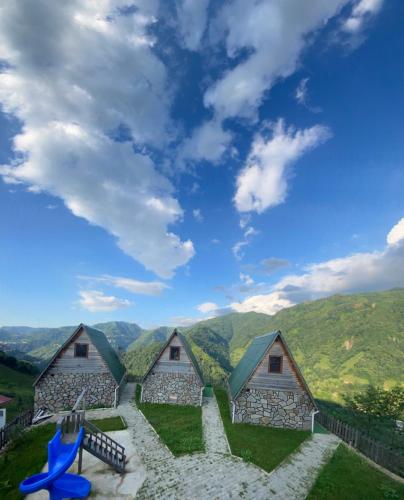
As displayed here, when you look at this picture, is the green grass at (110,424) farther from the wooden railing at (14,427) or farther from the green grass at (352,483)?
the green grass at (352,483)

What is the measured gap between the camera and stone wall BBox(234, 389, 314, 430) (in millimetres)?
20609

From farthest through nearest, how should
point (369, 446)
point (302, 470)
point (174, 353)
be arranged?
point (174, 353) → point (369, 446) → point (302, 470)

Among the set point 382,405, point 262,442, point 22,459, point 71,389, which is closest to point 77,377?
point 71,389

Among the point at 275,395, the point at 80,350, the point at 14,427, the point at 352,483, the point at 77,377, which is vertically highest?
the point at 80,350

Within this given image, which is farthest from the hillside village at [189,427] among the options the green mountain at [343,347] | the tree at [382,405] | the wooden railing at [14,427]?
the green mountain at [343,347]

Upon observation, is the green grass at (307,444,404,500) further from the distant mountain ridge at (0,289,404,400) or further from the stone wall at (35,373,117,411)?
the distant mountain ridge at (0,289,404,400)

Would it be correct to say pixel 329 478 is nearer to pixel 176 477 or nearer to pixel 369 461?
pixel 369 461

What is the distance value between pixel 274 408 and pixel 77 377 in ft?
58.1

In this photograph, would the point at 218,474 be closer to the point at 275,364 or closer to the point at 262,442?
the point at 262,442

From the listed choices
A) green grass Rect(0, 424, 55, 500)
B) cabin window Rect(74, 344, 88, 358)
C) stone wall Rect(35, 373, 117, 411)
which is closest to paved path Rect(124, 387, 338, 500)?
green grass Rect(0, 424, 55, 500)

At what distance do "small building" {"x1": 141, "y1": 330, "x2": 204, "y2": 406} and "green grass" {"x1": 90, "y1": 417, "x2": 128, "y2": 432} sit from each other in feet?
15.7

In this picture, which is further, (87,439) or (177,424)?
(177,424)

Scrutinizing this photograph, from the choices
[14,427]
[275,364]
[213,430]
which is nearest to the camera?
[14,427]

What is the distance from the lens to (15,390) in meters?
36.7
